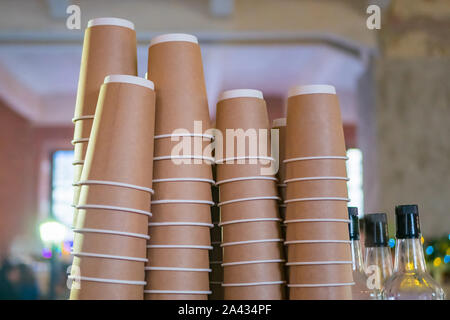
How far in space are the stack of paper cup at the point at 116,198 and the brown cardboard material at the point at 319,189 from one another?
0.47 feet

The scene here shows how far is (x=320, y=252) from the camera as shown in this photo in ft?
1.76

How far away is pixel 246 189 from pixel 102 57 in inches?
8.5

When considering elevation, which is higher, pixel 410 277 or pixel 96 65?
pixel 96 65

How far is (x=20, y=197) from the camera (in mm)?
8133

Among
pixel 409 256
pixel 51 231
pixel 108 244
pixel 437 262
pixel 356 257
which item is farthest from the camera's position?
pixel 51 231

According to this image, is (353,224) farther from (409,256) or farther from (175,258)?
(175,258)

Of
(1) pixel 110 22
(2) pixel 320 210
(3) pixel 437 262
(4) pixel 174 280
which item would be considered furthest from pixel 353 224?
(3) pixel 437 262

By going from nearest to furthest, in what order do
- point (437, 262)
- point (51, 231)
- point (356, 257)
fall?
1. point (356, 257)
2. point (437, 262)
3. point (51, 231)

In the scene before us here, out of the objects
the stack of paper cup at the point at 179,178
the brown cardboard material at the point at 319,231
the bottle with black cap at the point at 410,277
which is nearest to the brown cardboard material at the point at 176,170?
the stack of paper cup at the point at 179,178

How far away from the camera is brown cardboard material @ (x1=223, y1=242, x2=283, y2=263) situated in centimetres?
55

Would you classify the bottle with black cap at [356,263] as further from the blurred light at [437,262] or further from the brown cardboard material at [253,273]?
the blurred light at [437,262]

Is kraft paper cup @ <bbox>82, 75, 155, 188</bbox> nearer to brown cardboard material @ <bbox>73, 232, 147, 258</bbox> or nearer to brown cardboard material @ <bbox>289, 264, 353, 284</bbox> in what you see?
brown cardboard material @ <bbox>73, 232, 147, 258</bbox>

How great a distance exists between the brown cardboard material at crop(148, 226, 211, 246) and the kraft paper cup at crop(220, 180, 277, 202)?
0.05 m
